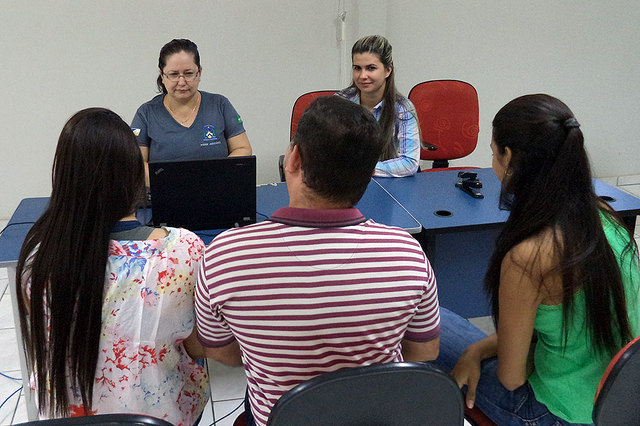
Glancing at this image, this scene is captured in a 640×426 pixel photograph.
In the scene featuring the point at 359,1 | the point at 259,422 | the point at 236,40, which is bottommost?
the point at 259,422

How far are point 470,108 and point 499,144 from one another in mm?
2117

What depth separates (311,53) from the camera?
4082mm

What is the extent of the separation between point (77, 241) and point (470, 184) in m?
1.76

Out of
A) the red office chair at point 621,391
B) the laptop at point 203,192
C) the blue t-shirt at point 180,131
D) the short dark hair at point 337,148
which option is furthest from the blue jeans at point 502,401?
the blue t-shirt at point 180,131

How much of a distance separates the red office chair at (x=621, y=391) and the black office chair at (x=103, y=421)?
853 mm

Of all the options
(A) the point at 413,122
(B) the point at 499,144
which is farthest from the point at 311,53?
(B) the point at 499,144

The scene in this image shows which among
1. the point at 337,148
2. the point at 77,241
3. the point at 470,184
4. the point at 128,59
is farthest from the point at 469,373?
the point at 128,59

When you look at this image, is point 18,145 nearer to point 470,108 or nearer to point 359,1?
point 359,1

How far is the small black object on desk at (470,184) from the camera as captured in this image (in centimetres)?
245

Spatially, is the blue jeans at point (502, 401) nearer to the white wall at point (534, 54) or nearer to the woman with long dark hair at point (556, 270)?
the woman with long dark hair at point (556, 270)

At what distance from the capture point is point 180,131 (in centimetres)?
276

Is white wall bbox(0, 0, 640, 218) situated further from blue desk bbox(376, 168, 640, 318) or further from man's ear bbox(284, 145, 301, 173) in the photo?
man's ear bbox(284, 145, 301, 173)

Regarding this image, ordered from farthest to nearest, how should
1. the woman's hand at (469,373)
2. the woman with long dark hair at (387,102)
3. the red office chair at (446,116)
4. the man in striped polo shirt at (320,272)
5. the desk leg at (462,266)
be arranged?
the red office chair at (446,116)
the woman with long dark hair at (387,102)
the desk leg at (462,266)
the woman's hand at (469,373)
the man in striped polo shirt at (320,272)

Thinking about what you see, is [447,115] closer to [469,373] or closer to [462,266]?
[462,266]
